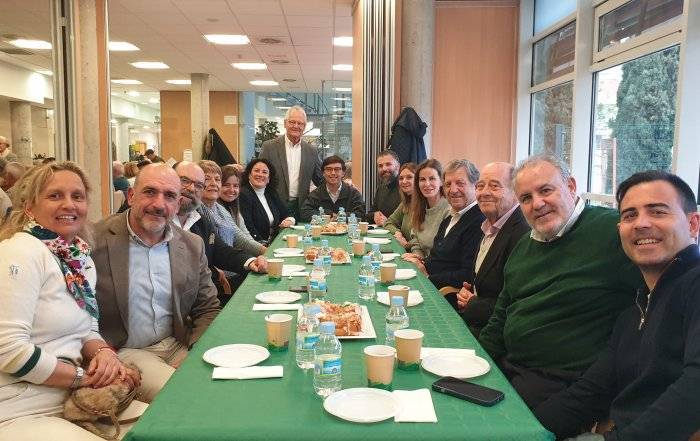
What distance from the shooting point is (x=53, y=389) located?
74.0 inches

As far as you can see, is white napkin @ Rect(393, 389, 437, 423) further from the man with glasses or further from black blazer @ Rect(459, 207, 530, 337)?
the man with glasses

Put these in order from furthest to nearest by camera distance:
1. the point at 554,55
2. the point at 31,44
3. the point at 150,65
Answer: the point at 150,65, the point at 31,44, the point at 554,55

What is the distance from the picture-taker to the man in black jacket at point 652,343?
1438mm

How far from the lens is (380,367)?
150cm

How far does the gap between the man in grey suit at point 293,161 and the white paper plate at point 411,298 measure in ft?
12.1

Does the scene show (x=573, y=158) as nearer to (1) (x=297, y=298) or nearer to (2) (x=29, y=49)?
(1) (x=297, y=298)

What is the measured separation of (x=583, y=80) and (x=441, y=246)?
2.54 meters

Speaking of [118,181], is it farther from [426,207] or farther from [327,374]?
[327,374]

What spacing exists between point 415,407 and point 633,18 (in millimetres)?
4182

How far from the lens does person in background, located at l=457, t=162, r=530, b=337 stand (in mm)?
2721

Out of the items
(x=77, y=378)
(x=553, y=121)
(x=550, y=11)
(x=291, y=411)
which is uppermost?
(x=550, y=11)

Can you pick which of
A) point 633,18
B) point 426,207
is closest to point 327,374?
point 426,207

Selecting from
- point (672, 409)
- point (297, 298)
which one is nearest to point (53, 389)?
point (297, 298)

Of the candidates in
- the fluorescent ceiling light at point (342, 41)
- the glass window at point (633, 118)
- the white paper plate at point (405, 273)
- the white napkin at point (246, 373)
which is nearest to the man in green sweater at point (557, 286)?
the white paper plate at point (405, 273)
